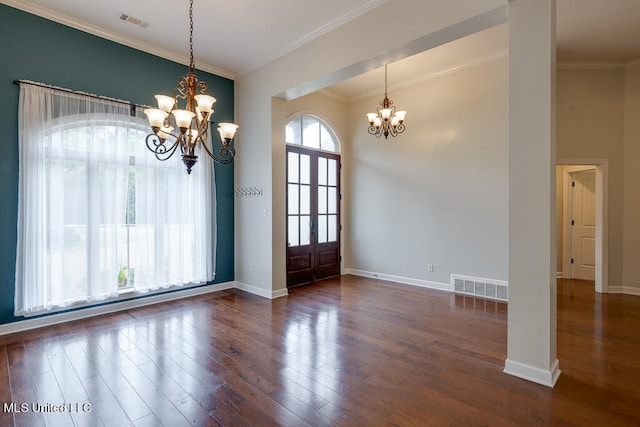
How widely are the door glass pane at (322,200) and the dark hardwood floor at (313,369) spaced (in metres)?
2.42

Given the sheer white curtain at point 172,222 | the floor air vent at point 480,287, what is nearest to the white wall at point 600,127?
the floor air vent at point 480,287

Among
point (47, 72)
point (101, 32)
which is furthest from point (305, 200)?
point (47, 72)

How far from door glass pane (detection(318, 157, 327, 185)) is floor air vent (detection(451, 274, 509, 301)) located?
2.96m

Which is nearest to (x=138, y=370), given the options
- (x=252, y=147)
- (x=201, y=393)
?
(x=201, y=393)

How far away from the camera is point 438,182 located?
5324mm

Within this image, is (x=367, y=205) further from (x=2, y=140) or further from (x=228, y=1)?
(x=2, y=140)

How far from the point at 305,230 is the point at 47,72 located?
4.22 meters

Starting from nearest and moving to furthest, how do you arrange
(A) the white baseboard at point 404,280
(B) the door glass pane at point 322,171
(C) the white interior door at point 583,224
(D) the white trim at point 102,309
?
(D) the white trim at point 102,309, (A) the white baseboard at point 404,280, (C) the white interior door at point 583,224, (B) the door glass pane at point 322,171

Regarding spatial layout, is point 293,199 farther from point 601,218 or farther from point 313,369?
point 601,218

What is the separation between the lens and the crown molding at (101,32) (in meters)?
3.48

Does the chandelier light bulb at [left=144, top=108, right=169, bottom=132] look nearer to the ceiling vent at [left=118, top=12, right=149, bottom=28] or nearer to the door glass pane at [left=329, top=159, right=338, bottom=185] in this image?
A: the ceiling vent at [left=118, top=12, right=149, bottom=28]

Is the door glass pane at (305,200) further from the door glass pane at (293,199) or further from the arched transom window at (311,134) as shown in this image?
the arched transom window at (311,134)

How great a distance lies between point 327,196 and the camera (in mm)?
6402

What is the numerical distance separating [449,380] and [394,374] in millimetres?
429
